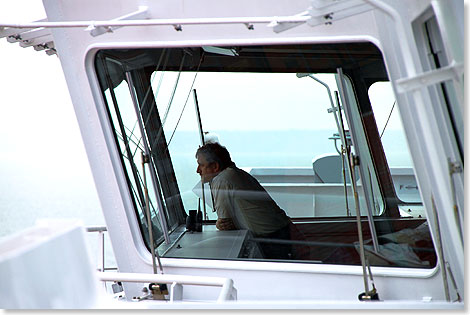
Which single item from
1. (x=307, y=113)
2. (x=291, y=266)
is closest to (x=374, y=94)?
(x=307, y=113)

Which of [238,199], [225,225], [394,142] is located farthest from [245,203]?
[394,142]

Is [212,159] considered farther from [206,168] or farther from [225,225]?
[225,225]

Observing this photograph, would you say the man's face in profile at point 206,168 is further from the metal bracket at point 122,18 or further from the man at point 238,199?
the metal bracket at point 122,18

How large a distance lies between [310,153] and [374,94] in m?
0.44

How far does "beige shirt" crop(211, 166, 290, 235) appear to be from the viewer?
327cm

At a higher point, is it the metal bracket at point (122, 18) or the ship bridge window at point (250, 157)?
the metal bracket at point (122, 18)

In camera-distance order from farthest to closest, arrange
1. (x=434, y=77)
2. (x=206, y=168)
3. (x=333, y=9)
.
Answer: (x=206, y=168) → (x=333, y=9) → (x=434, y=77)

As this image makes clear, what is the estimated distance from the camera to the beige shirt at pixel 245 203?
3266mm

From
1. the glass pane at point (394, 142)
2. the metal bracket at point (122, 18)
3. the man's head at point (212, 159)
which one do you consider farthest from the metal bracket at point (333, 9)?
the man's head at point (212, 159)

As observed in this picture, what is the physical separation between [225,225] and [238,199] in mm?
154

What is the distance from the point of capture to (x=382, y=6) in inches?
88.0

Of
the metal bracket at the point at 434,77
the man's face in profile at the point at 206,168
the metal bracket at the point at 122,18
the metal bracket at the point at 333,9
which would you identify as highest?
the metal bracket at the point at 122,18

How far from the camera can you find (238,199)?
3.30 m

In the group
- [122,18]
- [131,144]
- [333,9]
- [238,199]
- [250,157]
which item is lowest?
[238,199]
